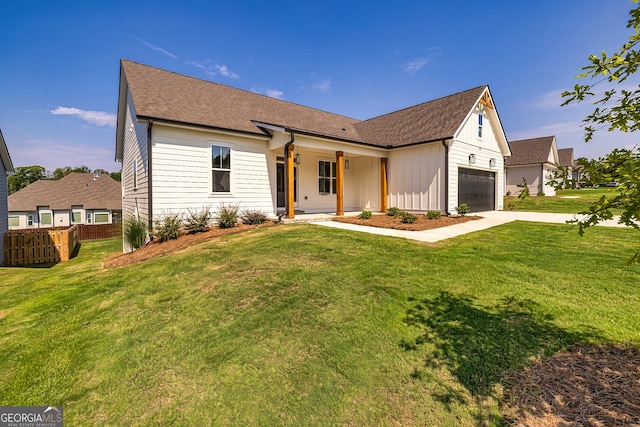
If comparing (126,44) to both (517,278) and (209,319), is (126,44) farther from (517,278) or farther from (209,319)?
(517,278)

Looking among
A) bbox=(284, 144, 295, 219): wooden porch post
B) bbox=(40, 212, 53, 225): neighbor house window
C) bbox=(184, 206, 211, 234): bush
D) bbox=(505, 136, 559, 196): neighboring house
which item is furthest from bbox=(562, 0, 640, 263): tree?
bbox=(40, 212, 53, 225): neighbor house window

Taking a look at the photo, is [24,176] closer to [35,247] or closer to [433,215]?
[35,247]

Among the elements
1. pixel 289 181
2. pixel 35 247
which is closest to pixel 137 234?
pixel 289 181

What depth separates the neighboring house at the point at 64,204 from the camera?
1184 inches

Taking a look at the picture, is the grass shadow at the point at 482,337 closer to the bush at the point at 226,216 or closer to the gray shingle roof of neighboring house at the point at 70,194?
the bush at the point at 226,216

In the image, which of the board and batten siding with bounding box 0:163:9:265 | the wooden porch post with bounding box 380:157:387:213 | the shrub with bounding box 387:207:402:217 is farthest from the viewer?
the wooden porch post with bounding box 380:157:387:213

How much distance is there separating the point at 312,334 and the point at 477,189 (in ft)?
48.5

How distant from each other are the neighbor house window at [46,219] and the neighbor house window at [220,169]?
3381 cm

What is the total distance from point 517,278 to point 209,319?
4908 mm

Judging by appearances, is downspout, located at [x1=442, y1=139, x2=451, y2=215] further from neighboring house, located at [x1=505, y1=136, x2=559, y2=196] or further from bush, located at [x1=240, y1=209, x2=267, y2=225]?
neighboring house, located at [x1=505, y1=136, x2=559, y2=196]

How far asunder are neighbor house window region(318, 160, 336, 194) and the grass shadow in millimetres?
10951

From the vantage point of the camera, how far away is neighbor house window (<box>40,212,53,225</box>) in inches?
1202

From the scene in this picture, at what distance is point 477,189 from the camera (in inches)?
582

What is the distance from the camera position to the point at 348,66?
1509 cm
